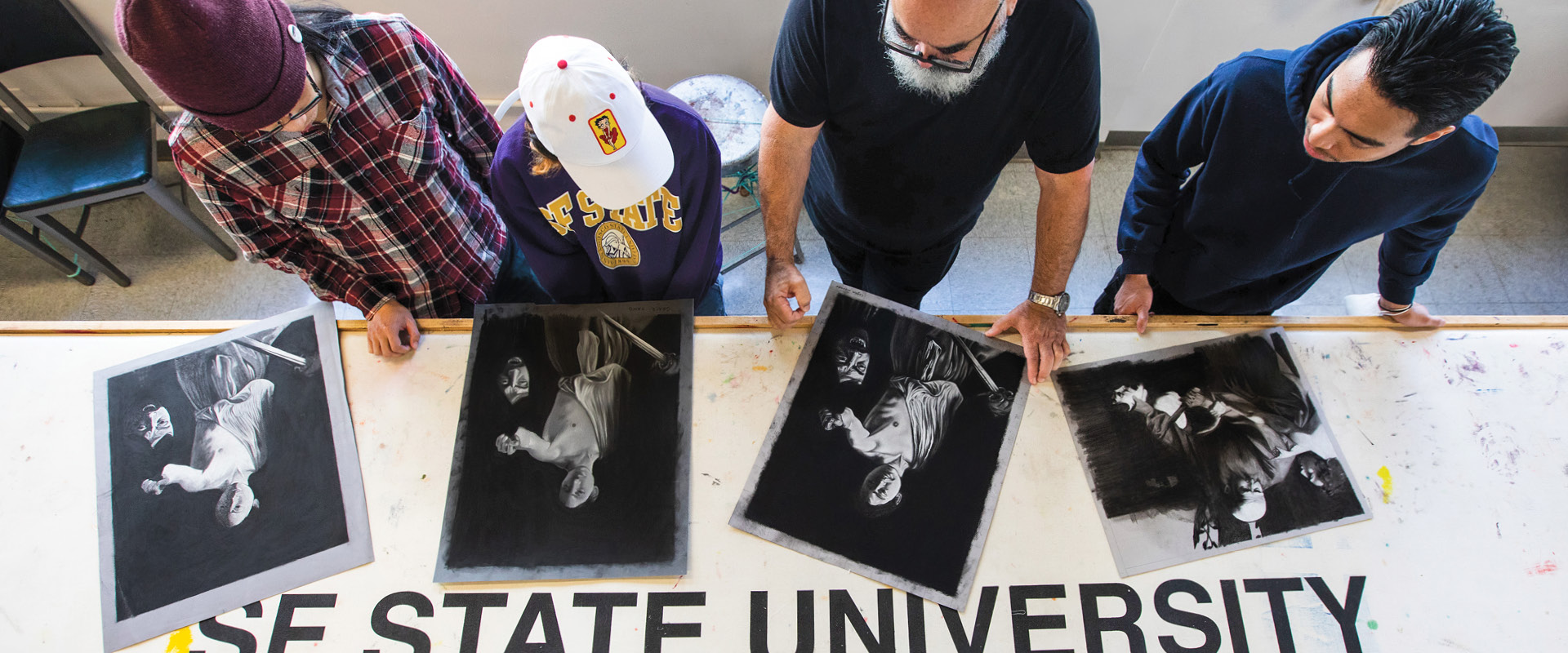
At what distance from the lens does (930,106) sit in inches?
41.8

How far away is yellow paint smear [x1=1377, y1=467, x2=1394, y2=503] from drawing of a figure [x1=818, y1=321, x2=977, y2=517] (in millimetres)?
611

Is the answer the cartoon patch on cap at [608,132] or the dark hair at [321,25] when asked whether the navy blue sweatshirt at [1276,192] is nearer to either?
the cartoon patch on cap at [608,132]

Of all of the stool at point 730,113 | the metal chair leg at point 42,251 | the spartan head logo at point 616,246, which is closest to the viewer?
the spartan head logo at point 616,246

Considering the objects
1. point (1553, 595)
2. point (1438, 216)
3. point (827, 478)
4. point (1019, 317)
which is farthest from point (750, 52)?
point (1553, 595)

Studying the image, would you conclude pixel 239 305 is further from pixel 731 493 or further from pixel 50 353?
pixel 731 493

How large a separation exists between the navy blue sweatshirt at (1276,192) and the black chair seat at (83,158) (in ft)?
7.78

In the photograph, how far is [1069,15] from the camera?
0.97 meters

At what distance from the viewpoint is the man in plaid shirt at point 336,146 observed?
3.04 feet

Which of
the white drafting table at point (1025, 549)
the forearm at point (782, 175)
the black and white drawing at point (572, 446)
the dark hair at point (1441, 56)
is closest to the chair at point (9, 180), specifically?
the white drafting table at point (1025, 549)

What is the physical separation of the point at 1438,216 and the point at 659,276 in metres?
1.23

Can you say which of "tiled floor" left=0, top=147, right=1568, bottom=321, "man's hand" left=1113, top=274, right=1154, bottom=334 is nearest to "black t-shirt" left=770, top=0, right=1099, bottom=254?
"man's hand" left=1113, top=274, right=1154, bottom=334

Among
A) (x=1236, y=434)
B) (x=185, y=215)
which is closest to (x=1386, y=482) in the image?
(x=1236, y=434)

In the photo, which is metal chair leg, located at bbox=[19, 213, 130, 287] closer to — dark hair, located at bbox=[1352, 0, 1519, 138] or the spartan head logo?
the spartan head logo

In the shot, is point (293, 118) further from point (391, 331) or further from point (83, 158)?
point (83, 158)
